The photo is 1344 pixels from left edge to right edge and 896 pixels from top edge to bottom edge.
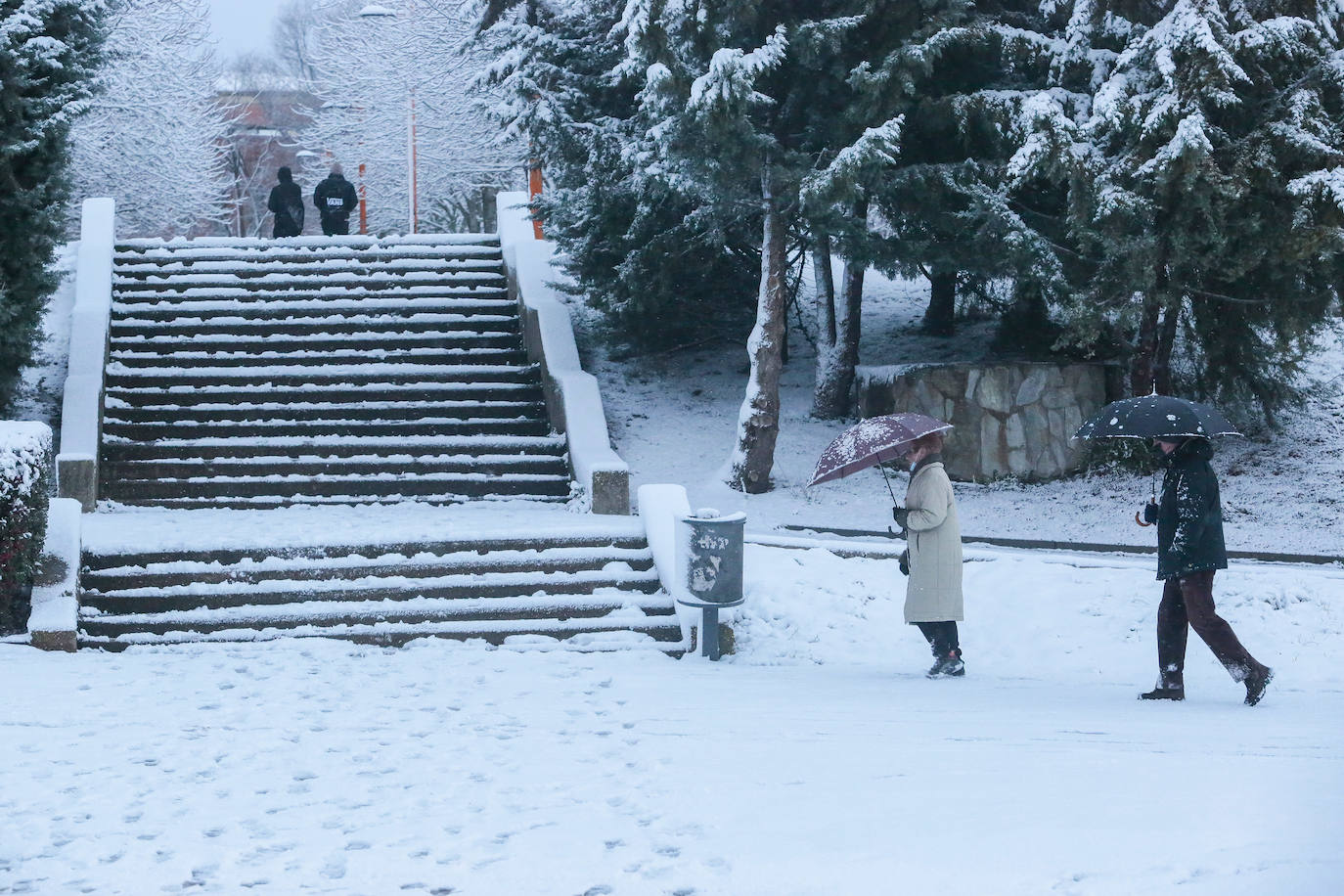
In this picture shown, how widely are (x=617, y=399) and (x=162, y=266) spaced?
5589 mm

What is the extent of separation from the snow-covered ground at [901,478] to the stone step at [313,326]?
56.3 inches

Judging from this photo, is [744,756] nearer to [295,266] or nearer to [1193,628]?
[1193,628]

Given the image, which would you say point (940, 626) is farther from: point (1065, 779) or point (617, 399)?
point (617, 399)

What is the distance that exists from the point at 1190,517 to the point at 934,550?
1285 millimetres

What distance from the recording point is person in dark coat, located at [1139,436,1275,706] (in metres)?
6.16

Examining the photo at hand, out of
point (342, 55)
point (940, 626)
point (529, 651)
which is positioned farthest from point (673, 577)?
point (342, 55)

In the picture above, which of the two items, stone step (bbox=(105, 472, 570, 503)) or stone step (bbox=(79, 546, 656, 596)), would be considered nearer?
stone step (bbox=(79, 546, 656, 596))

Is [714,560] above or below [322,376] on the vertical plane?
below

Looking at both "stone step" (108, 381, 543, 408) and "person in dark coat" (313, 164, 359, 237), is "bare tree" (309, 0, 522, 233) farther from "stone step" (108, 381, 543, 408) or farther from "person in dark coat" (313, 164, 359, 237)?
"stone step" (108, 381, 543, 408)

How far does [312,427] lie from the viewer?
1184 centimetres

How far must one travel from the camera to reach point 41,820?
15.2ft

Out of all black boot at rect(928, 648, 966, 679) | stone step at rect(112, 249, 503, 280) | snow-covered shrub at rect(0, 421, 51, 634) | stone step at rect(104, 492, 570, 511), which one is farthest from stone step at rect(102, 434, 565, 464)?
black boot at rect(928, 648, 966, 679)

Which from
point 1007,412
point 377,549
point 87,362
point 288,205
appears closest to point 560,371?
point 377,549

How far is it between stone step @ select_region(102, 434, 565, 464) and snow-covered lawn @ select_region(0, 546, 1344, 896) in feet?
13.1
